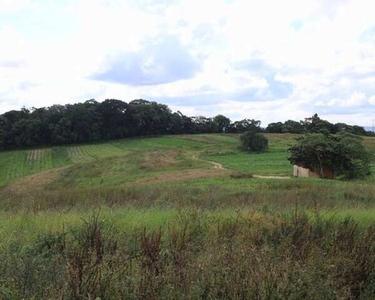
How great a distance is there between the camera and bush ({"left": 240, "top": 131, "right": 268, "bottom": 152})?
78.2m

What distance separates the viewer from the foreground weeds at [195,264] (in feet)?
13.0

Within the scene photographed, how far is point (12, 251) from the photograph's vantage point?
5.34m

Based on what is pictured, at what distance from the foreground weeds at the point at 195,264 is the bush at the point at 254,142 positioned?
237ft

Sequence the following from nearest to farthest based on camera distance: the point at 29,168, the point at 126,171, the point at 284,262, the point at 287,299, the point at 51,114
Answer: the point at 287,299, the point at 284,262, the point at 126,171, the point at 29,168, the point at 51,114

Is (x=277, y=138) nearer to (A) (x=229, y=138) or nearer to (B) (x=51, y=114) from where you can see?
(A) (x=229, y=138)

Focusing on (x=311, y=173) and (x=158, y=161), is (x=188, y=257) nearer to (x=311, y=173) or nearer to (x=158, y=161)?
(x=311, y=173)

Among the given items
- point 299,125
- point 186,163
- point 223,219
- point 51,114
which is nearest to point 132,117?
point 51,114

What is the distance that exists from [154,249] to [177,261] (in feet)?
1.38

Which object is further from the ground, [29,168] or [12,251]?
[12,251]

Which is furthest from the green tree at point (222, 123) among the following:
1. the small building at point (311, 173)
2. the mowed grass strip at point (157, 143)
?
the small building at point (311, 173)

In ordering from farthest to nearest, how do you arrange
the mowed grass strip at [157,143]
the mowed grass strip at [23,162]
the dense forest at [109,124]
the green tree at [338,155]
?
the dense forest at [109,124], the mowed grass strip at [157,143], the mowed grass strip at [23,162], the green tree at [338,155]

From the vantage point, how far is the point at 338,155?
38781 mm

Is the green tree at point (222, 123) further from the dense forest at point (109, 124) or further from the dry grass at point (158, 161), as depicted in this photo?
the dry grass at point (158, 161)

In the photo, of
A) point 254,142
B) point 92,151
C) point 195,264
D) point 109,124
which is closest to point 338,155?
point 195,264
